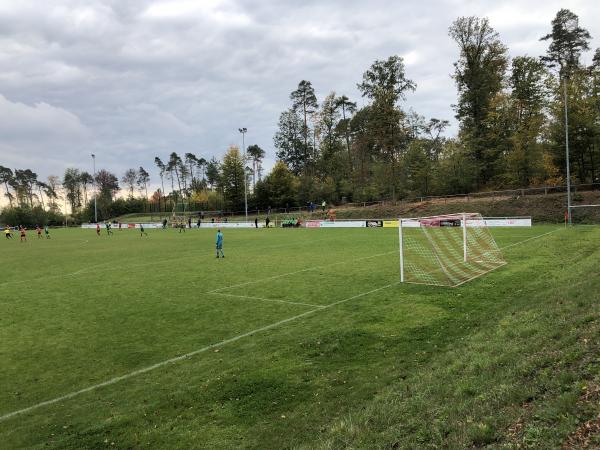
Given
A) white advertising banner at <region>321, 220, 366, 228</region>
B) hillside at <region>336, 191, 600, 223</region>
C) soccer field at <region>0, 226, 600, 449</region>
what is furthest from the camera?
white advertising banner at <region>321, 220, 366, 228</region>

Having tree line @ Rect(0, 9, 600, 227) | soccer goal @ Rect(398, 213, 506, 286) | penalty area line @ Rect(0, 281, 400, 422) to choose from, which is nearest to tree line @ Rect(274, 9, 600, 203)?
tree line @ Rect(0, 9, 600, 227)

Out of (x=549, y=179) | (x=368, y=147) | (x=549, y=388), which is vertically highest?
(x=368, y=147)

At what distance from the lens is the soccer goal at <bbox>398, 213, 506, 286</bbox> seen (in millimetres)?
14508

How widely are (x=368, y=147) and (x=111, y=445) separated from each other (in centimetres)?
7323

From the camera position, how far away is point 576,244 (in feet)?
64.7

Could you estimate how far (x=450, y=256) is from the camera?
1883cm

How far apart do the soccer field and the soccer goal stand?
96 cm

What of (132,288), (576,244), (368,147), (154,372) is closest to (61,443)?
(154,372)

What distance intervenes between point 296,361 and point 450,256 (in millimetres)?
12987

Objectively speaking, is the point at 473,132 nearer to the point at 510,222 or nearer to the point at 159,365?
the point at 510,222

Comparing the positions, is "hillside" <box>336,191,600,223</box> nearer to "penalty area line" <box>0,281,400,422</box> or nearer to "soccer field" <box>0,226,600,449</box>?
"soccer field" <box>0,226,600,449</box>

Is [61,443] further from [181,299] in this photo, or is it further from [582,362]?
[181,299]

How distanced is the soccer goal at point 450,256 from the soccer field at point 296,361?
37.9 inches

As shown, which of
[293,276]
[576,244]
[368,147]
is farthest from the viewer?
[368,147]
